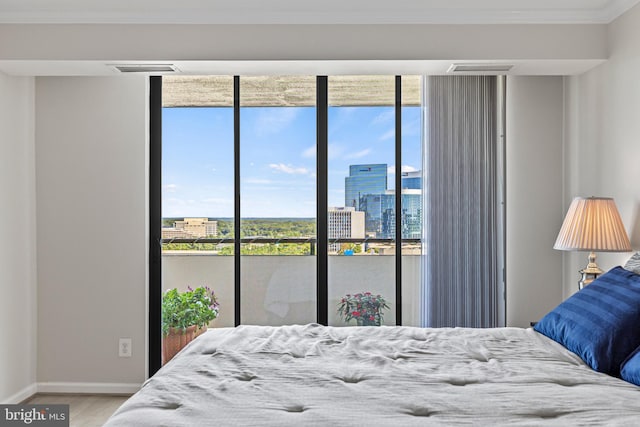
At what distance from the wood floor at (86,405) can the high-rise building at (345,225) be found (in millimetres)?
1826

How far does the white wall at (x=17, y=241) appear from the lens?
3.78 metres

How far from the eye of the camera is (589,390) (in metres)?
1.78

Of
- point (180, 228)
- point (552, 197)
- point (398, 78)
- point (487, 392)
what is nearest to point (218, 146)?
point (180, 228)

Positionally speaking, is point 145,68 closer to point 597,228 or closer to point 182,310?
point 182,310

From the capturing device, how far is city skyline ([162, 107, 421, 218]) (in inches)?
167

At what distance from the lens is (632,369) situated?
194 cm

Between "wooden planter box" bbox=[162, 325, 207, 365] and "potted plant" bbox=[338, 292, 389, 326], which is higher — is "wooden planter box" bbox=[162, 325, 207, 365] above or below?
below

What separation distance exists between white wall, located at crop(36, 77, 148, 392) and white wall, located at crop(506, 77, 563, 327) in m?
2.61

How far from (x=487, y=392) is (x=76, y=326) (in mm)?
3228

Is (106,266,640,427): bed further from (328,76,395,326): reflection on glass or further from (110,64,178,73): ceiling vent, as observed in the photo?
(110,64,178,73): ceiling vent

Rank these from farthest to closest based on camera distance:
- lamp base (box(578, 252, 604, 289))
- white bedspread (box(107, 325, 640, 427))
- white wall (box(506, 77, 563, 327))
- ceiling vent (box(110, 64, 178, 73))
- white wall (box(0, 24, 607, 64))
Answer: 1. white wall (box(506, 77, 563, 327))
2. ceiling vent (box(110, 64, 178, 73))
3. white wall (box(0, 24, 607, 64))
4. lamp base (box(578, 252, 604, 289))
5. white bedspread (box(107, 325, 640, 427))

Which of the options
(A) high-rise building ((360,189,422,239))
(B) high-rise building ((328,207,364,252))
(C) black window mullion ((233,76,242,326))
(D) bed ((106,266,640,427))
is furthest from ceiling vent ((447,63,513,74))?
(D) bed ((106,266,640,427))
